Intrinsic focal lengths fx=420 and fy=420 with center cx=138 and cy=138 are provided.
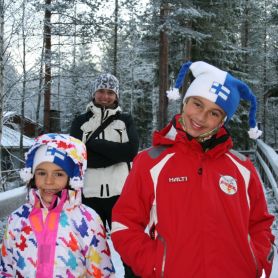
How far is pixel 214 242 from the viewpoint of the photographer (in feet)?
7.73

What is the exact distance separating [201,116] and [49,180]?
3.65 ft

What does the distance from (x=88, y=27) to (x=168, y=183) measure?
17.3m

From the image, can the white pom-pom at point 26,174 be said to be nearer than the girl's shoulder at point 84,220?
No

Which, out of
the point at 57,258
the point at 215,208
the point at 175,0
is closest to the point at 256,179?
the point at 215,208

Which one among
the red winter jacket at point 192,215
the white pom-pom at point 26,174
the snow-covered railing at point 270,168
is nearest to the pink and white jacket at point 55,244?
the white pom-pom at point 26,174

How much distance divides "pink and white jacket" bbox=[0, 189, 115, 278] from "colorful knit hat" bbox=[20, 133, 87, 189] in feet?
0.51

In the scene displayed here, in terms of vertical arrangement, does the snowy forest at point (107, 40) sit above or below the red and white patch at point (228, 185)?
above

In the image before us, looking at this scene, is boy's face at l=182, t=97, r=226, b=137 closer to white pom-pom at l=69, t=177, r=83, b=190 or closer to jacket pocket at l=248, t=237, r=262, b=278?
jacket pocket at l=248, t=237, r=262, b=278

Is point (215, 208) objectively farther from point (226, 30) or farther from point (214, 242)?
point (226, 30)

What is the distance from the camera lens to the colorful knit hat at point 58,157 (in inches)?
113

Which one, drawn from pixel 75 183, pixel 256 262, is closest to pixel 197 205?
pixel 256 262

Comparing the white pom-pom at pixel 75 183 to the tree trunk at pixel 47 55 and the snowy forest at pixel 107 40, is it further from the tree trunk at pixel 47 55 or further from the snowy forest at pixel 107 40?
the tree trunk at pixel 47 55

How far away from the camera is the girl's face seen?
9.21ft

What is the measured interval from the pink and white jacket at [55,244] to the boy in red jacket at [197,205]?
33 cm
